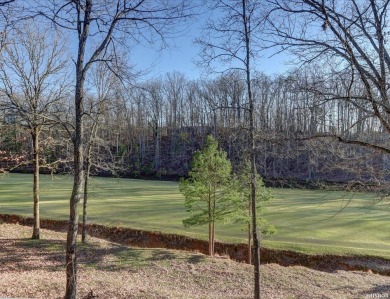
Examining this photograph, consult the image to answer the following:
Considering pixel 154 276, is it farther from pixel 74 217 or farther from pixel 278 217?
pixel 278 217

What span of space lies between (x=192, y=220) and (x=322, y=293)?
7.01 meters

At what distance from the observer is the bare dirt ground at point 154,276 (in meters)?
8.91

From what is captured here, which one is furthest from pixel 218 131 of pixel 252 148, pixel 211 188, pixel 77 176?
pixel 77 176

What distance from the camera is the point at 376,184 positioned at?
6266 millimetres

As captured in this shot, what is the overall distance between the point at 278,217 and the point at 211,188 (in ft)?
26.6

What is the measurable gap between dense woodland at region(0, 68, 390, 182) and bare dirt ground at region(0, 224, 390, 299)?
3.64 m

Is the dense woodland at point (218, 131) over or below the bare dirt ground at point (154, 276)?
over

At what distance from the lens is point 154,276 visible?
1183cm

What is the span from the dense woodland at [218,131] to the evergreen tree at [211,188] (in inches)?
66.3

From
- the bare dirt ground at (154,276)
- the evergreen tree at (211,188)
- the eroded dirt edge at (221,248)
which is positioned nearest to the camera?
the bare dirt ground at (154,276)

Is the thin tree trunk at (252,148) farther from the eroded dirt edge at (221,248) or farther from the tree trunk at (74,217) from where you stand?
the eroded dirt edge at (221,248)

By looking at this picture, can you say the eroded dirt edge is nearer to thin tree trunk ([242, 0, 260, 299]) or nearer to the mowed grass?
the mowed grass

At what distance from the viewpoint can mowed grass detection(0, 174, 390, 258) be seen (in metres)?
16.8

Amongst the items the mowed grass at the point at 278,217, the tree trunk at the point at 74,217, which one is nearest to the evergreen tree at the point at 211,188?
the mowed grass at the point at 278,217
